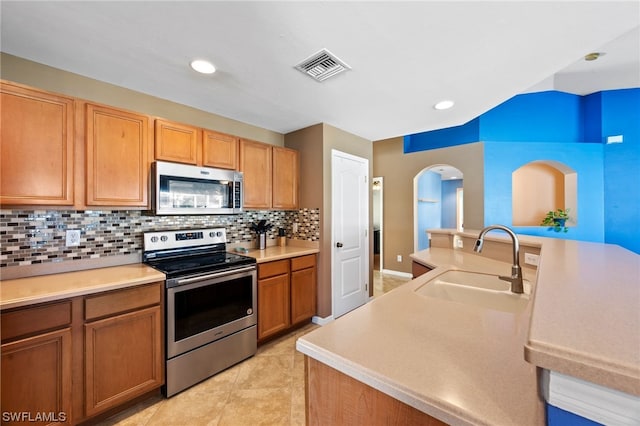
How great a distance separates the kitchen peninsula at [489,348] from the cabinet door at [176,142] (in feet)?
6.47

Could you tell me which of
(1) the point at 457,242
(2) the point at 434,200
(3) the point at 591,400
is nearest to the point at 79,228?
(3) the point at 591,400

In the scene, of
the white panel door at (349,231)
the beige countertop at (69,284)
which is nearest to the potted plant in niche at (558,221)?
the white panel door at (349,231)

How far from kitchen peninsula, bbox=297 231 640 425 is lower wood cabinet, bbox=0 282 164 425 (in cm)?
146

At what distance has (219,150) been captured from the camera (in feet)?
8.14

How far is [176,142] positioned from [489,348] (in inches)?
96.9

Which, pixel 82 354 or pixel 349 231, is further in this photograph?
pixel 349 231

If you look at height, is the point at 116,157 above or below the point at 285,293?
above

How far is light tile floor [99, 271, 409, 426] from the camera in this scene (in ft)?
5.48

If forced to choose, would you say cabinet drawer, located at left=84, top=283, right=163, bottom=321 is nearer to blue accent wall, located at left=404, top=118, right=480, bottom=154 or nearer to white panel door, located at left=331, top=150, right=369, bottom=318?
white panel door, located at left=331, top=150, right=369, bottom=318

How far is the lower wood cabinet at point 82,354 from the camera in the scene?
1.36 metres

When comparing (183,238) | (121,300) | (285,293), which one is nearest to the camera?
(121,300)

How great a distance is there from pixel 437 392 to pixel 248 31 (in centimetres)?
187

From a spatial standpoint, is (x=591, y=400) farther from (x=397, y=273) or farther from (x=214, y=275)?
(x=397, y=273)

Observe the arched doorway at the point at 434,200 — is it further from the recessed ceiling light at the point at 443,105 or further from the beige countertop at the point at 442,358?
the beige countertop at the point at 442,358
